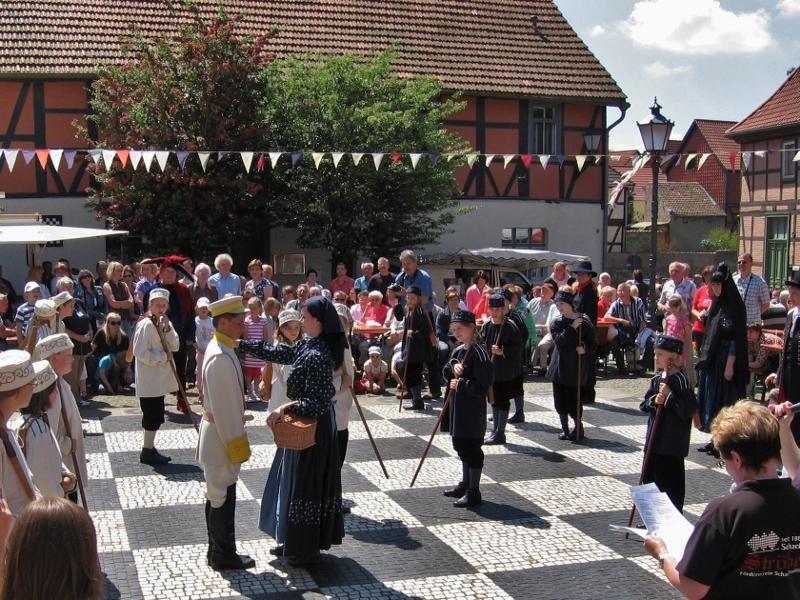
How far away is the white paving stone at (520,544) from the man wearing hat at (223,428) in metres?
1.59

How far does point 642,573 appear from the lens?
5.83m

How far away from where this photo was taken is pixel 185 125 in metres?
18.1

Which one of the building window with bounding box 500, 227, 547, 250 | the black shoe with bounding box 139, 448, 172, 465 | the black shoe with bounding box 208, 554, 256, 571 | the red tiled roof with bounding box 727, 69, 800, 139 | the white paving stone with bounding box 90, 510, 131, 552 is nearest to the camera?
the black shoe with bounding box 208, 554, 256, 571

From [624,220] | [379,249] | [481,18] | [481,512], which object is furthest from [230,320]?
[624,220]

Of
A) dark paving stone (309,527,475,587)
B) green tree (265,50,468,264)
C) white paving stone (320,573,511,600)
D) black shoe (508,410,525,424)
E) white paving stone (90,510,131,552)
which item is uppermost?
green tree (265,50,468,264)

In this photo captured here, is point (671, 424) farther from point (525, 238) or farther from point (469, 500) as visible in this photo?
point (525, 238)

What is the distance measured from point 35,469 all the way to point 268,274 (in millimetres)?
10035

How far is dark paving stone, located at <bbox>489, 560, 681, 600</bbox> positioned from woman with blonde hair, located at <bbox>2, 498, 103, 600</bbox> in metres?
3.70

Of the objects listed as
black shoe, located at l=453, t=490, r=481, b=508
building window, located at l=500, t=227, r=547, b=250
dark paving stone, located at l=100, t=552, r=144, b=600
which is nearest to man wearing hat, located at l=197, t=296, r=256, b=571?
dark paving stone, located at l=100, t=552, r=144, b=600

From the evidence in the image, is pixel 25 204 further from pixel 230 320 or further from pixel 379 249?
pixel 230 320

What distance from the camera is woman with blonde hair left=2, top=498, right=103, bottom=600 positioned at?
2.13 metres

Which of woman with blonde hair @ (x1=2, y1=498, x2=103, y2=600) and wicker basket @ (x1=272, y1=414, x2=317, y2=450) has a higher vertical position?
woman with blonde hair @ (x1=2, y1=498, x2=103, y2=600)

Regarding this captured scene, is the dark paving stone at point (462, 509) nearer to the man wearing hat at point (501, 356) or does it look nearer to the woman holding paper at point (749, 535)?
the man wearing hat at point (501, 356)

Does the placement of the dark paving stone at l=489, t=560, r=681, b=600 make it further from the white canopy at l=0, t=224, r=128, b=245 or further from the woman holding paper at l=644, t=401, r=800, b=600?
the white canopy at l=0, t=224, r=128, b=245
